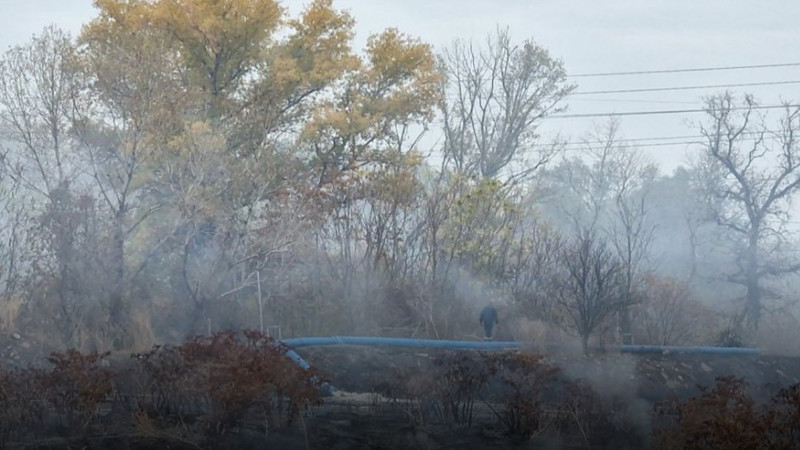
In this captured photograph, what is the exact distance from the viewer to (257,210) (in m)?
23.1

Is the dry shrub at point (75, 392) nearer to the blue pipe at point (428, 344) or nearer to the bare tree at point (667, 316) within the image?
the blue pipe at point (428, 344)

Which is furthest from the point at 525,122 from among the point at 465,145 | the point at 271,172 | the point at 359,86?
the point at 271,172

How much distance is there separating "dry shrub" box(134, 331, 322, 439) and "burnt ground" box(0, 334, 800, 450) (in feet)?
0.82

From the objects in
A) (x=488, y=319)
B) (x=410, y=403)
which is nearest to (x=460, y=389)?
(x=410, y=403)

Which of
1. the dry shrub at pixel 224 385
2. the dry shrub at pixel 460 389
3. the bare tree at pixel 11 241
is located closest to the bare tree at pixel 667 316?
the dry shrub at pixel 460 389

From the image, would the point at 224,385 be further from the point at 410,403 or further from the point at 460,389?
the point at 460,389

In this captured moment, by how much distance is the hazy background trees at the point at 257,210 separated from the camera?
1975 cm

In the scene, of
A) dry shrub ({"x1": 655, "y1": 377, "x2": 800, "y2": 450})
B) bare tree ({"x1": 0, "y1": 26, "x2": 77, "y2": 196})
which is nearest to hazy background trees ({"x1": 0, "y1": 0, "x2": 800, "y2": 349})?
bare tree ({"x1": 0, "y1": 26, "x2": 77, "y2": 196})

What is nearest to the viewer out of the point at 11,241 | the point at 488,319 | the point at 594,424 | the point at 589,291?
the point at 594,424

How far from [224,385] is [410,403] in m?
2.75

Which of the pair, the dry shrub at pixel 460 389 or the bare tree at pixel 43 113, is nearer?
the dry shrub at pixel 460 389

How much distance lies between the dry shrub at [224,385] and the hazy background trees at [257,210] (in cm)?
751

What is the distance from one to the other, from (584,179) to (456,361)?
3912 cm

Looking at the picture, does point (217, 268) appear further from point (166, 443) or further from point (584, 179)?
point (584, 179)
